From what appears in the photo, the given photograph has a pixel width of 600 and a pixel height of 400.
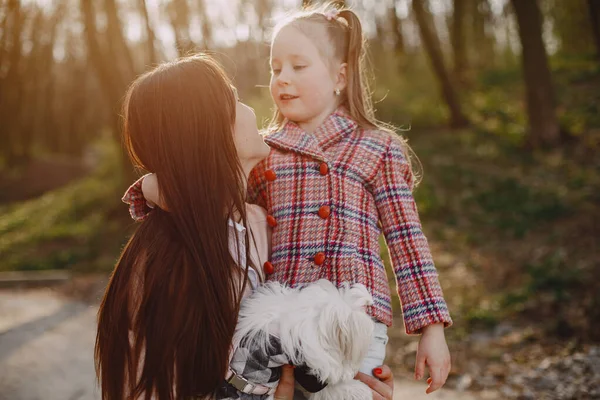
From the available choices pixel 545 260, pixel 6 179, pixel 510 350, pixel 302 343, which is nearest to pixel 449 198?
pixel 545 260

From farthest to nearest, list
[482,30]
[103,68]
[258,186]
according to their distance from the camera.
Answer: [482,30], [103,68], [258,186]

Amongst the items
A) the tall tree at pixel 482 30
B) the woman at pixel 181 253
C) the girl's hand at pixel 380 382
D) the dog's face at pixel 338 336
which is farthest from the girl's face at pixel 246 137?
the tall tree at pixel 482 30

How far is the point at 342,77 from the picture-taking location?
2.27 meters

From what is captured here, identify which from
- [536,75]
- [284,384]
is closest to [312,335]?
[284,384]

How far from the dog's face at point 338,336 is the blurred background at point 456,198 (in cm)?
99

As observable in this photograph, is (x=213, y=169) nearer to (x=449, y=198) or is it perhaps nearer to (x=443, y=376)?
(x=443, y=376)

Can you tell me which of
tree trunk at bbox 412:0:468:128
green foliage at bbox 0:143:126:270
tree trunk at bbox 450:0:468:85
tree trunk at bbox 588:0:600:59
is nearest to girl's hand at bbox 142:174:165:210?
green foliage at bbox 0:143:126:270

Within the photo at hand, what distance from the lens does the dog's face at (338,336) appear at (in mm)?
1537

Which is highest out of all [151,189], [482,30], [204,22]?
[204,22]

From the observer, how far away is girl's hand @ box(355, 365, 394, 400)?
1.76 meters

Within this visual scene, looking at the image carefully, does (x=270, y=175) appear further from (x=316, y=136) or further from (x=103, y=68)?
(x=103, y=68)

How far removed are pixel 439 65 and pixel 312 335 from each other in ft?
34.1

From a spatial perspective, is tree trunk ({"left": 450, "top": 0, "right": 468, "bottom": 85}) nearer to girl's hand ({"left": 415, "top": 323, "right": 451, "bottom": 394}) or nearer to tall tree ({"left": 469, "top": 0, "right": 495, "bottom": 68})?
tall tree ({"left": 469, "top": 0, "right": 495, "bottom": 68})

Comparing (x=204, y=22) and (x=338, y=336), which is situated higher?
(x=204, y=22)
